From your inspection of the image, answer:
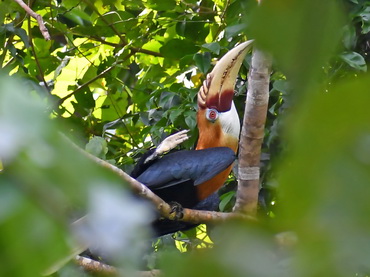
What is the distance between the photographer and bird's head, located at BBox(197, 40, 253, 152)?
75.1 inches

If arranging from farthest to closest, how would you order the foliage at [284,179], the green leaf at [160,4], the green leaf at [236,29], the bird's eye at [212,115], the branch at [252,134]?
the green leaf at [160,4] → the bird's eye at [212,115] → the branch at [252,134] → the green leaf at [236,29] → the foliage at [284,179]

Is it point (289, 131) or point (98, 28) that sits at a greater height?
point (289, 131)

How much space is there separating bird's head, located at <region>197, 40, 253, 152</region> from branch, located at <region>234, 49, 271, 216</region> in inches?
19.0

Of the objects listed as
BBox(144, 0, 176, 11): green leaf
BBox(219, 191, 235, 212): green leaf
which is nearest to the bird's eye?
BBox(219, 191, 235, 212): green leaf

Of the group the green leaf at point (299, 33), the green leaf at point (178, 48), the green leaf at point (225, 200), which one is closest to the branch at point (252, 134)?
the green leaf at point (225, 200)

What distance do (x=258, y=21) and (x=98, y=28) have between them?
2.19m

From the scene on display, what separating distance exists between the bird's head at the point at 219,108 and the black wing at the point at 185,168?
135 mm

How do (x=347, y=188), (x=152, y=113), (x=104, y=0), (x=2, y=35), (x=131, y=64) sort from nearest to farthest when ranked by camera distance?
(x=347, y=188), (x=2, y=35), (x=152, y=113), (x=104, y=0), (x=131, y=64)

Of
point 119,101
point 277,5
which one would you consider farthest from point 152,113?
point 277,5

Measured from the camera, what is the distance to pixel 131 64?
7.99 ft

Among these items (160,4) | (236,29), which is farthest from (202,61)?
(236,29)

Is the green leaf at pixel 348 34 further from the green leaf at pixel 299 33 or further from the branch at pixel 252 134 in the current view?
the branch at pixel 252 134

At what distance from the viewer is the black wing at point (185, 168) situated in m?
1.83

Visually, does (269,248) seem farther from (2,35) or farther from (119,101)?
(119,101)
